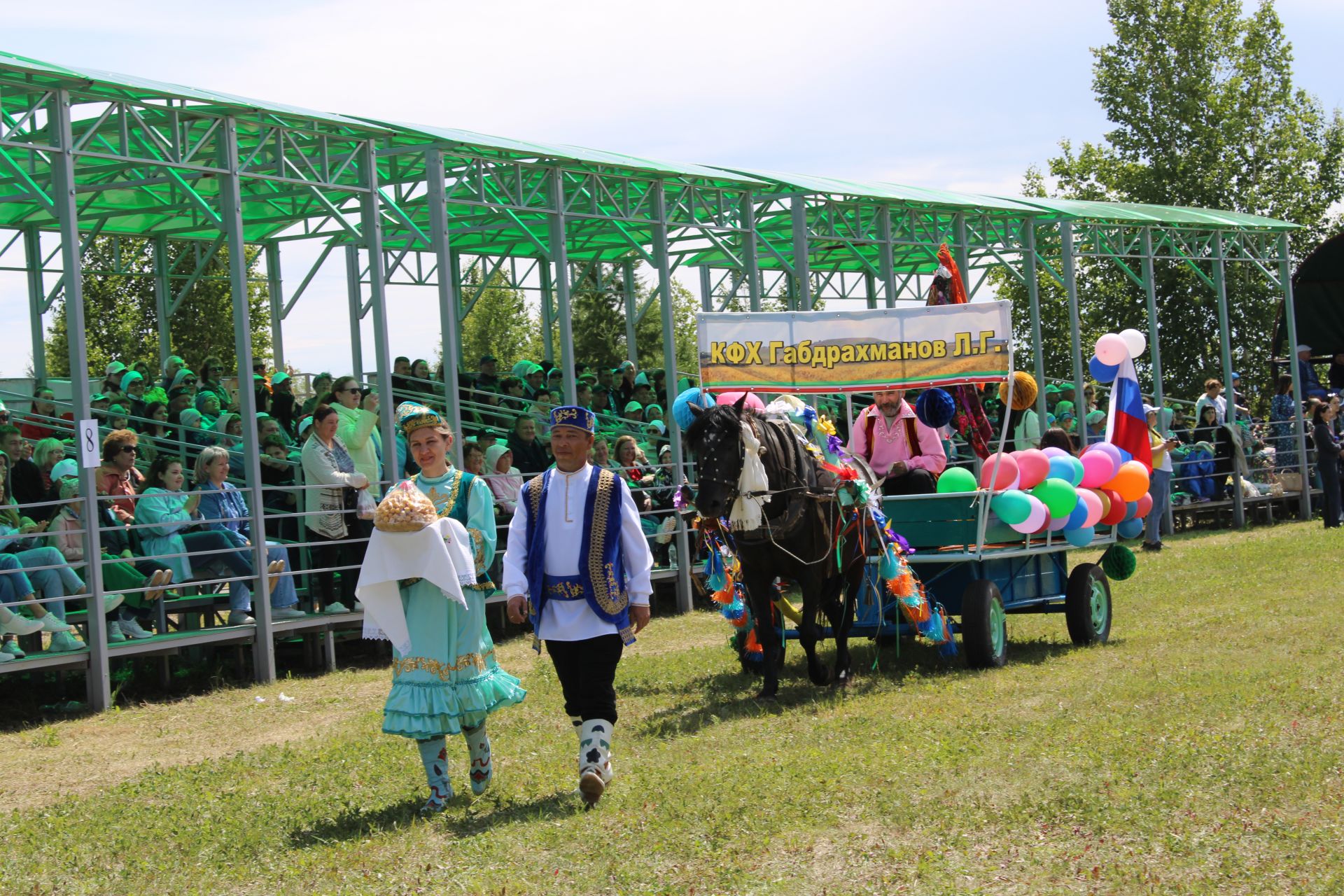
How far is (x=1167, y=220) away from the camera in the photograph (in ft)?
79.6

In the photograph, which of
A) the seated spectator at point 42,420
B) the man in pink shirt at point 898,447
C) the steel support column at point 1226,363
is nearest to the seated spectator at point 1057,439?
the man in pink shirt at point 898,447

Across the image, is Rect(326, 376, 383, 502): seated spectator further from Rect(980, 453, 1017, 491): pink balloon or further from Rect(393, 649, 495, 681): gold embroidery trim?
Rect(393, 649, 495, 681): gold embroidery trim

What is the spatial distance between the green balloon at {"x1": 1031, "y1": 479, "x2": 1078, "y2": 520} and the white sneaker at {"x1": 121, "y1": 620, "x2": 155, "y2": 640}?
6954 millimetres

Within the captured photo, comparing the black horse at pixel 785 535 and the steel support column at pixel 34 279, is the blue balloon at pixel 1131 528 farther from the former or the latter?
the steel support column at pixel 34 279

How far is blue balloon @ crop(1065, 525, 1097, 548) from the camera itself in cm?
1116

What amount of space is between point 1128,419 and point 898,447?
2106mm

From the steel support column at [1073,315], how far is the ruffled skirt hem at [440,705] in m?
16.8

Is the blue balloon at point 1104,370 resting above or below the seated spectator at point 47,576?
above

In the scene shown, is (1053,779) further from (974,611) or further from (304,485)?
(304,485)

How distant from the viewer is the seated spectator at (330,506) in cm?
1327

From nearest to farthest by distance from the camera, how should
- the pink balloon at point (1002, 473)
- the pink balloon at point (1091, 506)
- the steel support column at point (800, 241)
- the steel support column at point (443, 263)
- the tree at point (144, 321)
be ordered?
the pink balloon at point (1002, 473), the pink balloon at point (1091, 506), the steel support column at point (443, 263), the steel support column at point (800, 241), the tree at point (144, 321)

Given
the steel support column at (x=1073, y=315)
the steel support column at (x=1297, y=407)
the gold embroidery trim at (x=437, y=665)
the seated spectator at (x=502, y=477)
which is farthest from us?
the steel support column at (x=1297, y=407)

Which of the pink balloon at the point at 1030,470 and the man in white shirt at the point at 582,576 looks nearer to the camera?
the man in white shirt at the point at 582,576

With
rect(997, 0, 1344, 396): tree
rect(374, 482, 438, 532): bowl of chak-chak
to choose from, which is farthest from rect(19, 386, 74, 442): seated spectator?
rect(997, 0, 1344, 396): tree
